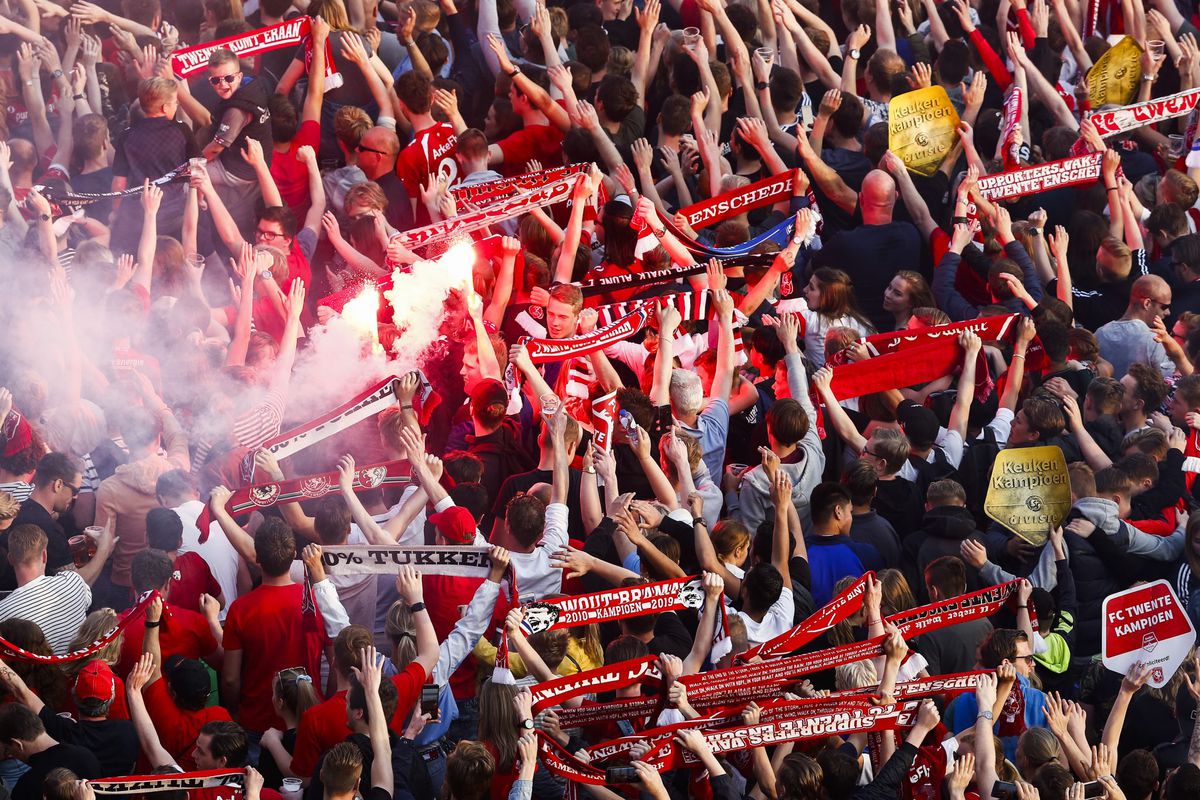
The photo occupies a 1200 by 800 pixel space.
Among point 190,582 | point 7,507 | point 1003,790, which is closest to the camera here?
point 1003,790

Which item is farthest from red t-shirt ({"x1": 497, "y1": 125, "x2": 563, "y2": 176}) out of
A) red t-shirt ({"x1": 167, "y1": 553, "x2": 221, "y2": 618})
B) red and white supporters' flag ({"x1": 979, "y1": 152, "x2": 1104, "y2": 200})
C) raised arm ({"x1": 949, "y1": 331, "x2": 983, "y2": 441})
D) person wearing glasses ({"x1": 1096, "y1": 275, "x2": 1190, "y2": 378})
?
red t-shirt ({"x1": 167, "y1": 553, "x2": 221, "y2": 618})

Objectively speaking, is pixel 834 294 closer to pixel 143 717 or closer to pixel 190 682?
pixel 190 682

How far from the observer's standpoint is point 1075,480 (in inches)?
363

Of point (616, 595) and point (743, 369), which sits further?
point (743, 369)

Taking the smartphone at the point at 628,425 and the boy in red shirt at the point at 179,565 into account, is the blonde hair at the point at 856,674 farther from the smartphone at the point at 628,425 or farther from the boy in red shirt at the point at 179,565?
the boy in red shirt at the point at 179,565

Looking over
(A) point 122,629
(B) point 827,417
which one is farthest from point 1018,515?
(A) point 122,629

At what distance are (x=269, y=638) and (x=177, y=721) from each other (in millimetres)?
611

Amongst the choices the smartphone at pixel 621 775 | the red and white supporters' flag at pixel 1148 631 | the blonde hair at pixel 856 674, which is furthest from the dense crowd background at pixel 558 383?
the red and white supporters' flag at pixel 1148 631

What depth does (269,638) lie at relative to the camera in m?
8.33

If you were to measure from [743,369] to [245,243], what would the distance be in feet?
9.64

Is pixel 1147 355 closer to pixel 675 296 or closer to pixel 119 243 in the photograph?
pixel 675 296

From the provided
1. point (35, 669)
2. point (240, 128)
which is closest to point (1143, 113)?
point (240, 128)

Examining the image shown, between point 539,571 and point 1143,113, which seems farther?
point 1143,113

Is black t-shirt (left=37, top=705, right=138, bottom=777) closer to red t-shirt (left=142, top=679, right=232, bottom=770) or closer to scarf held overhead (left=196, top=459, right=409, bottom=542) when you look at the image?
red t-shirt (left=142, top=679, right=232, bottom=770)
